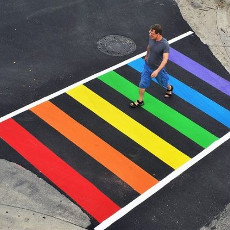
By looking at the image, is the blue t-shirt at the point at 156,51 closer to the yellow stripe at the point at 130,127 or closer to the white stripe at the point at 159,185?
the yellow stripe at the point at 130,127

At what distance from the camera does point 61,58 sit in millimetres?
→ 11477

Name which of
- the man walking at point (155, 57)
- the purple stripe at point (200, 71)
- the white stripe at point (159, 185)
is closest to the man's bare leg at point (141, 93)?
the man walking at point (155, 57)

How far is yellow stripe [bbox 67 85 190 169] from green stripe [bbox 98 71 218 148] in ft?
1.83

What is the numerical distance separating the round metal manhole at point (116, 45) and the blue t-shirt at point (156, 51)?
245 cm

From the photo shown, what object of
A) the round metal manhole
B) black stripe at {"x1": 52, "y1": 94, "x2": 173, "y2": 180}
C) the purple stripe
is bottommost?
black stripe at {"x1": 52, "y1": 94, "x2": 173, "y2": 180}

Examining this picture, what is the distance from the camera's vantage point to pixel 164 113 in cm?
1020

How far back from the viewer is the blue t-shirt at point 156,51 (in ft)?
30.5

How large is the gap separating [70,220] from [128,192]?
123 cm

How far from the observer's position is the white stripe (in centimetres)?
774

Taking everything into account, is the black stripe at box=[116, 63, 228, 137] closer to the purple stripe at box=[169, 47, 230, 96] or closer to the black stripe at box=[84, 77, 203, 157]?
the black stripe at box=[84, 77, 203, 157]

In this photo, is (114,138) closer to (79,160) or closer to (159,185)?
(79,160)

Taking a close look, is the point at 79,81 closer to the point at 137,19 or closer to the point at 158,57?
the point at 158,57

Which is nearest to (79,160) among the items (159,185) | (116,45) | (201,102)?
(159,185)

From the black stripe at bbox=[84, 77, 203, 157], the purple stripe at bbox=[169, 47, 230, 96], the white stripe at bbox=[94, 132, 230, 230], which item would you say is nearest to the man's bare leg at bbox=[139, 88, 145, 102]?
the black stripe at bbox=[84, 77, 203, 157]
